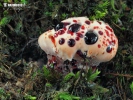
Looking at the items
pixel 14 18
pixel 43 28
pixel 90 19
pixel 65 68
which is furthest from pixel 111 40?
pixel 14 18

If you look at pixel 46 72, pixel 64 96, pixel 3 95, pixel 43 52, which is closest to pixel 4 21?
pixel 43 52

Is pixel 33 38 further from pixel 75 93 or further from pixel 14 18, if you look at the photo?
pixel 75 93

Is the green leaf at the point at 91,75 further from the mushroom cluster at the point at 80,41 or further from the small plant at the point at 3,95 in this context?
the small plant at the point at 3,95

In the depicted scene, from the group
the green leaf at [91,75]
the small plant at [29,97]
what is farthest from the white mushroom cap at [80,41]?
the small plant at [29,97]

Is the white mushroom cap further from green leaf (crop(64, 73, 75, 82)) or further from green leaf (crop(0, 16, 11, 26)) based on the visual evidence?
green leaf (crop(0, 16, 11, 26))

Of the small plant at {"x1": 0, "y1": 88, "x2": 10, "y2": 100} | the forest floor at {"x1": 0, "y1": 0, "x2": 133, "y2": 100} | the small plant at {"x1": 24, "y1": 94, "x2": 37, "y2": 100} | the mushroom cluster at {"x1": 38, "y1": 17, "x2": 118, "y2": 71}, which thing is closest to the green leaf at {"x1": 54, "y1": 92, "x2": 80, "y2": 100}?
the forest floor at {"x1": 0, "y1": 0, "x2": 133, "y2": 100}

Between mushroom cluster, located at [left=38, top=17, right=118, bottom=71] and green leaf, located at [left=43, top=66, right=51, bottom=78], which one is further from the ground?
mushroom cluster, located at [left=38, top=17, right=118, bottom=71]

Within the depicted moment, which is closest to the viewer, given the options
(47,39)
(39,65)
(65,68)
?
(47,39)

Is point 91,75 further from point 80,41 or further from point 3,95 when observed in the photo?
point 3,95
